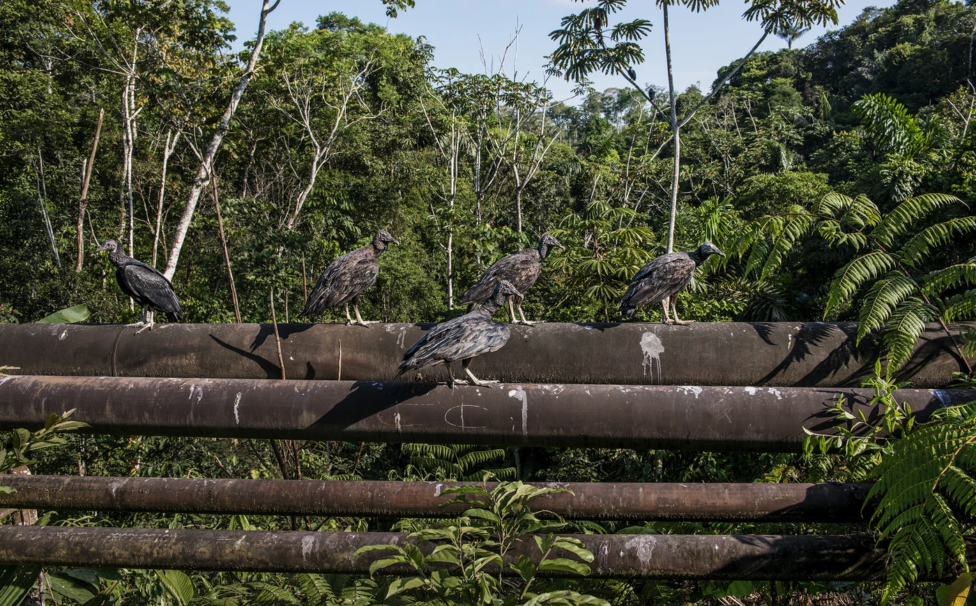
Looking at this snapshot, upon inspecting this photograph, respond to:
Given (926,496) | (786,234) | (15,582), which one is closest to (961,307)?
(926,496)

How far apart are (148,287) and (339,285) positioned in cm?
144

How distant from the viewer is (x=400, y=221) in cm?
2030

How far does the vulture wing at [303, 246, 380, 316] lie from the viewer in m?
4.91

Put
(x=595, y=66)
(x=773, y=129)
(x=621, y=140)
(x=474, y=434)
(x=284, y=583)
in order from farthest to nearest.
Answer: (x=621, y=140), (x=773, y=129), (x=595, y=66), (x=284, y=583), (x=474, y=434)

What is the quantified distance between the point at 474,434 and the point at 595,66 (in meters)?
9.66

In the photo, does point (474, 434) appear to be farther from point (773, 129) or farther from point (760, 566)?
point (773, 129)

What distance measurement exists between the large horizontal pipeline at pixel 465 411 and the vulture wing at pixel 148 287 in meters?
2.21

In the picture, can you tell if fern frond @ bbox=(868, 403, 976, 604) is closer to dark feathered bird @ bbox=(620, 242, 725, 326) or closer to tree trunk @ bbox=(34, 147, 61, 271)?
dark feathered bird @ bbox=(620, 242, 725, 326)

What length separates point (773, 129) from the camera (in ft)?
105

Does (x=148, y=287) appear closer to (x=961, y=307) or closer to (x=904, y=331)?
(x=904, y=331)

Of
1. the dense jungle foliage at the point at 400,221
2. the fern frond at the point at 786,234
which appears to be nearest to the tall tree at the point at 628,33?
the dense jungle foliage at the point at 400,221

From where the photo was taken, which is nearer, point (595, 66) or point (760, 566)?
point (760, 566)

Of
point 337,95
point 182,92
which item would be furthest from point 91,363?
point 337,95

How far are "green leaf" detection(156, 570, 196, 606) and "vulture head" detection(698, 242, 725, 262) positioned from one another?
438cm
